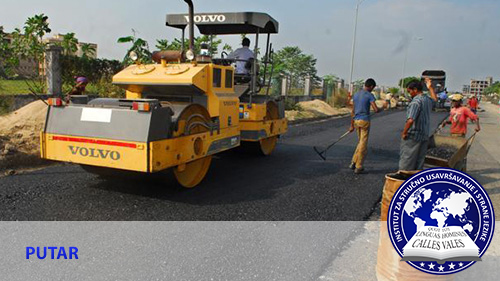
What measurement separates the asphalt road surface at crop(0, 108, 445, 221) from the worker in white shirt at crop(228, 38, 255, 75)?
174 cm

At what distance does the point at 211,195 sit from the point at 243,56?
3.10 metres

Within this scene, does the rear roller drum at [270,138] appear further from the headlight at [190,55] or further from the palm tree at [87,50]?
the palm tree at [87,50]

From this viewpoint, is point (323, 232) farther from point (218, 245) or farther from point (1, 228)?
point (1, 228)

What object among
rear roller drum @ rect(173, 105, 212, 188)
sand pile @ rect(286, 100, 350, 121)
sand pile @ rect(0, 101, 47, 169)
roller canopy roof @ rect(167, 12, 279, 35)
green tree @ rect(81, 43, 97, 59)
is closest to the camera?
rear roller drum @ rect(173, 105, 212, 188)

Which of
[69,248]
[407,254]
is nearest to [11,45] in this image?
[69,248]

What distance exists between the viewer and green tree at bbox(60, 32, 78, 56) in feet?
38.3

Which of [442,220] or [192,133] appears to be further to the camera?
[192,133]

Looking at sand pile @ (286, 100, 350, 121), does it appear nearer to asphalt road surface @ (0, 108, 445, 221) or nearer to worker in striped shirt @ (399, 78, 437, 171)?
asphalt road surface @ (0, 108, 445, 221)

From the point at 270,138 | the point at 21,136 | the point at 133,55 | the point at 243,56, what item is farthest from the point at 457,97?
the point at 21,136

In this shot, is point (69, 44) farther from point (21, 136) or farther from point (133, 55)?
point (133, 55)

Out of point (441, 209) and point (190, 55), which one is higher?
point (190, 55)

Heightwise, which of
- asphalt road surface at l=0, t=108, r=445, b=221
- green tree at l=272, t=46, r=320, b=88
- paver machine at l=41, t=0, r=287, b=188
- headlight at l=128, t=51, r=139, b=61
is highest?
green tree at l=272, t=46, r=320, b=88

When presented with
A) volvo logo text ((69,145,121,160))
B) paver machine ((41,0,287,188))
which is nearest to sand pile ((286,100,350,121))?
paver machine ((41,0,287,188))

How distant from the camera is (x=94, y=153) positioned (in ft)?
14.7
